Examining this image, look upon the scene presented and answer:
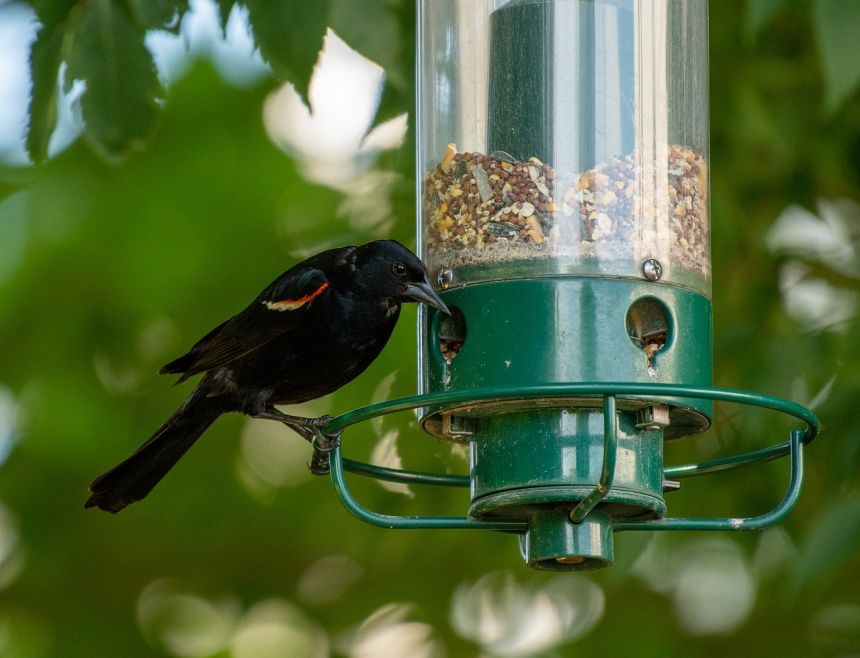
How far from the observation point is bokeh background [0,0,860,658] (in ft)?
16.8

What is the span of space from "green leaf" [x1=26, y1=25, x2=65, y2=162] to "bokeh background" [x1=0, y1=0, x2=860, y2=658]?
1316mm

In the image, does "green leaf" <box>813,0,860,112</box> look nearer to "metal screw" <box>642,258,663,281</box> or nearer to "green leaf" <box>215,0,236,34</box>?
"metal screw" <box>642,258,663,281</box>

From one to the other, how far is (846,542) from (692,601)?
2.38m

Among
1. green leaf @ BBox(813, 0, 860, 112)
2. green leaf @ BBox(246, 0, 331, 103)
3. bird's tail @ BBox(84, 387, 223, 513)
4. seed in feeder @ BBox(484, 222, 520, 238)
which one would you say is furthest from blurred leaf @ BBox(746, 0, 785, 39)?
bird's tail @ BBox(84, 387, 223, 513)

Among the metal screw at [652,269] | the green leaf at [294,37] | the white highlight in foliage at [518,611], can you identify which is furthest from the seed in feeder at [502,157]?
the white highlight in foliage at [518,611]

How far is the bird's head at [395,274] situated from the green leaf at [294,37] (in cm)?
76

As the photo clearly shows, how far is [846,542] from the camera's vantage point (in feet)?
12.9

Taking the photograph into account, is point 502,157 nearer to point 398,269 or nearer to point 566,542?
point 398,269

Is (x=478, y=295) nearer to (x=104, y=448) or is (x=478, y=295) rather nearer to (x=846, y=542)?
(x=846, y=542)

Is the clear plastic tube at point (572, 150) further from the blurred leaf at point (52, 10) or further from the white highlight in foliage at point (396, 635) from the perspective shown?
the white highlight in foliage at point (396, 635)

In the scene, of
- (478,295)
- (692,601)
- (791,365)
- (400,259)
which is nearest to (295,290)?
(400,259)

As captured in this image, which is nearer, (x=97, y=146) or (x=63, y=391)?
(x=97, y=146)

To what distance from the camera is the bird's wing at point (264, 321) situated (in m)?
4.64

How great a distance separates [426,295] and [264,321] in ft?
3.07
